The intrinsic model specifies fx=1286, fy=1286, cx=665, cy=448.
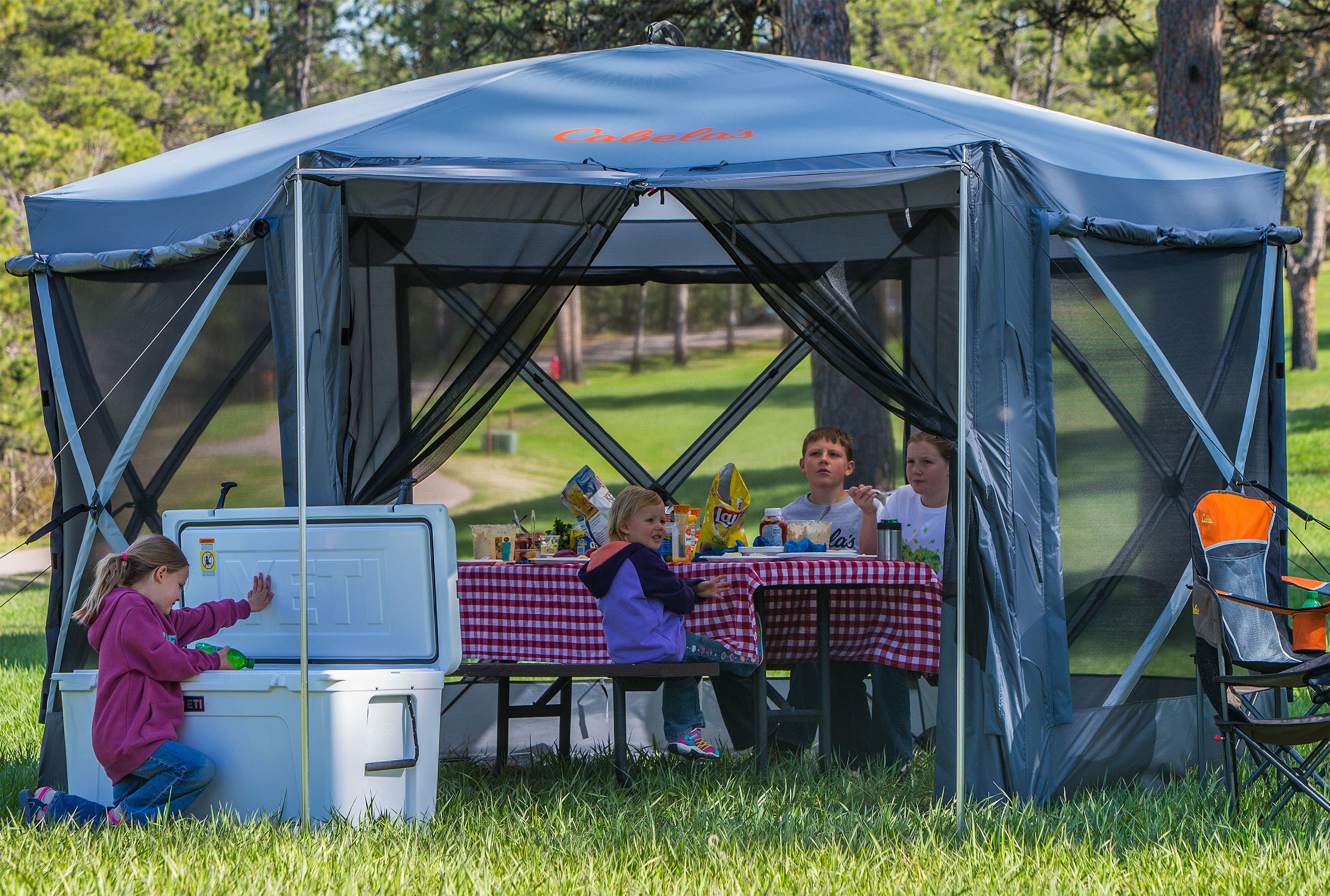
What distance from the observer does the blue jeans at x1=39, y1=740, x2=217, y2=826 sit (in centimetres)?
411

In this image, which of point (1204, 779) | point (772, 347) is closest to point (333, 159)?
point (1204, 779)

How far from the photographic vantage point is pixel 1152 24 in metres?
25.2

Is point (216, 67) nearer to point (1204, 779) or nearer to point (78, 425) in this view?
point (78, 425)

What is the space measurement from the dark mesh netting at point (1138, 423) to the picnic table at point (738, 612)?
632 mm

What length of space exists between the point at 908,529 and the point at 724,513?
0.84 metres

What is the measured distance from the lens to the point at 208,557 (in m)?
4.70

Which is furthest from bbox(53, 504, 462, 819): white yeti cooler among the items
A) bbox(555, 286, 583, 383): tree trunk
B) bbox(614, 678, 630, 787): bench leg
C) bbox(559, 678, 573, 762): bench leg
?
bbox(555, 286, 583, 383): tree trunk

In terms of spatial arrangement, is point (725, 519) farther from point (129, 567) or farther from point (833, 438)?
point (129, 567)

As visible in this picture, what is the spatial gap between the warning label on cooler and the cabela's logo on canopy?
1.94 meters

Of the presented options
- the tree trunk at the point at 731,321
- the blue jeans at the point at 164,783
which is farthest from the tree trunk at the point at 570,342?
the blue jeans at the point at 164,783

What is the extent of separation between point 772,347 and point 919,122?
3233 cm

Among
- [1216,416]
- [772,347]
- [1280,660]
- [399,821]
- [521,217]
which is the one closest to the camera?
[399,821]

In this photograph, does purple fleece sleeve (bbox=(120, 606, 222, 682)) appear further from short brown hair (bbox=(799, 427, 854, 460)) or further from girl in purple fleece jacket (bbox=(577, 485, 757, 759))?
short brown hair (bbox=(799, 427, 854, 460))

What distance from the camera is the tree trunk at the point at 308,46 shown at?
25734 mm
